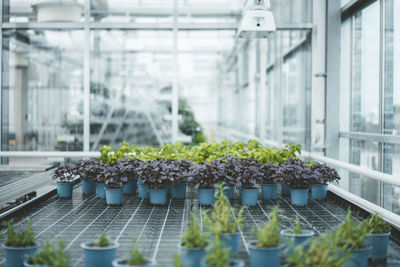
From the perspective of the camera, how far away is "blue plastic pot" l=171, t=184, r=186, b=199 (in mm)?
4961

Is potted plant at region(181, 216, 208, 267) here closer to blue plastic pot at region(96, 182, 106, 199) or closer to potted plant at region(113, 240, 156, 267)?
potted plant at region(113, 240, 156, 267)

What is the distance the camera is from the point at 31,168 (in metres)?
5.73

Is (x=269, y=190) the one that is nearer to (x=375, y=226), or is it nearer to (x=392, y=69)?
(x=392, y=69)

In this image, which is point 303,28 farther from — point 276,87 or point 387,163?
point 387,163

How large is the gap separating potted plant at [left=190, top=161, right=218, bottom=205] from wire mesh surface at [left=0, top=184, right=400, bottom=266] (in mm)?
111

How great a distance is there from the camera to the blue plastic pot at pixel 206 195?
4590 mm

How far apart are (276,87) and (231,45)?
1481 mm

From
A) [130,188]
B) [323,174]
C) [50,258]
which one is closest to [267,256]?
[50,258]

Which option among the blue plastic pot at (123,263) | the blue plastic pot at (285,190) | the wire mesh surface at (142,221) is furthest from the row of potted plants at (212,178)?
the blue plastic pot at (123,263)

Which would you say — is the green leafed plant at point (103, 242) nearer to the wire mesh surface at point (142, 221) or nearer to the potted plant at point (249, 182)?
the wire mesh surface at point (142, 221)

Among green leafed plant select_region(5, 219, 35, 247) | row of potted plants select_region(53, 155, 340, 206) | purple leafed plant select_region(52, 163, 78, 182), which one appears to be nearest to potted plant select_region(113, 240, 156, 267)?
green leafed plant select_region(5, 219, 35, 247)

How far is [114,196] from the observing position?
467 cm

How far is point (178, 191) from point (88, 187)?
43.5 inches

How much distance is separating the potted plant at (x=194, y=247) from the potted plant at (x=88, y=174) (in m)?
2.58
